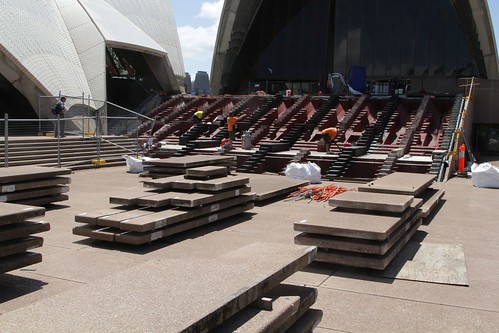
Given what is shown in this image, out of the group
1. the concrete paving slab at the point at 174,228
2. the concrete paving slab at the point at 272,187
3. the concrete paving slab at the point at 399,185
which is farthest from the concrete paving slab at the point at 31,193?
the concrete paving slab at the point at 399,185

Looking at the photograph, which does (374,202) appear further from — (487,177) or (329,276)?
(487,177)

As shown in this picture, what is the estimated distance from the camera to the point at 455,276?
710 centimetres

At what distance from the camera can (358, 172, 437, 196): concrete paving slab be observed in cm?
978

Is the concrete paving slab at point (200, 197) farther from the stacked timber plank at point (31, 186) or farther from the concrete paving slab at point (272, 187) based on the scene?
the stacked timber plank at point (31, 186)

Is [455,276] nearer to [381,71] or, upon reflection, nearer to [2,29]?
[2,29]

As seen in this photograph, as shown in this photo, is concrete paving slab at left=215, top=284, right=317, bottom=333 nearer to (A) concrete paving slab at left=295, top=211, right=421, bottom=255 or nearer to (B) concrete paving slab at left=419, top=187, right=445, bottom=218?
(A) concrete paving slab at left=295, top=211, right=421, bottom=255

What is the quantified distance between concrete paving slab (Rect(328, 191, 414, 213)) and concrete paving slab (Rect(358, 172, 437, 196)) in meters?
0.67

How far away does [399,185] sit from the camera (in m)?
10.5

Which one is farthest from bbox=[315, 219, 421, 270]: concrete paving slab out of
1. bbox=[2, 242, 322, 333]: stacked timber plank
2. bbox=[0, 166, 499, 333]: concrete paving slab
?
bbox=[2, 242, 322, 333]: stacked timber plank

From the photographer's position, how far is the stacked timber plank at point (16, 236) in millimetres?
6242

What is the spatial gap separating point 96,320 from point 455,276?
17.7ft

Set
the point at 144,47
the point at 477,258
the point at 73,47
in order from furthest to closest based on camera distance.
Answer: the point at 144,47 < the point at 73,47 < the point at 477,258

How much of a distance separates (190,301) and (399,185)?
7.76 m

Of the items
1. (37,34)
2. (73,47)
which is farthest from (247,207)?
(73,47)
